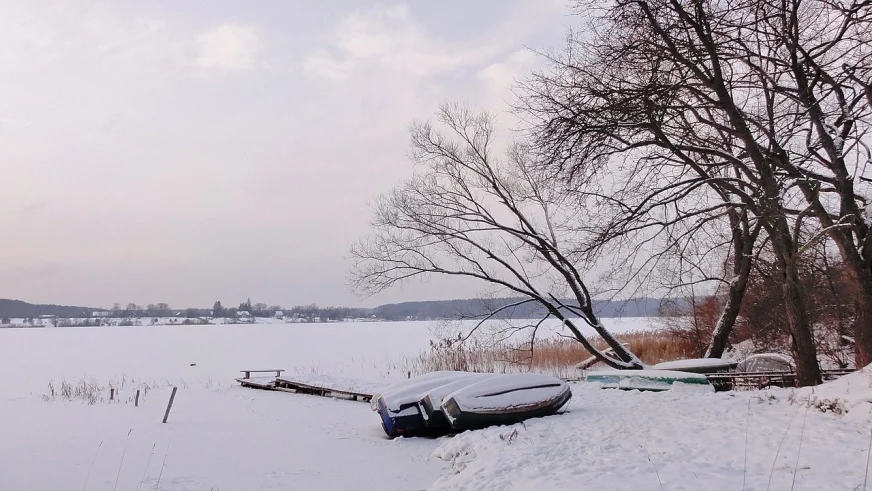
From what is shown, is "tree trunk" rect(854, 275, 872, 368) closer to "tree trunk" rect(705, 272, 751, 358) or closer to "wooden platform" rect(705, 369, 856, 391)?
"wooden platform" rect(705, 369, 856, 391)

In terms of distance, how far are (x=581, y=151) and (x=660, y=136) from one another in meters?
1.40

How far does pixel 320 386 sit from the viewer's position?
17.9 m

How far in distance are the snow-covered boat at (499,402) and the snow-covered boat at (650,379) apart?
1.85 metres

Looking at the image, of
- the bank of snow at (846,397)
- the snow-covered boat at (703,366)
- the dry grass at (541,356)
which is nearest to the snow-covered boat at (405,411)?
the snow-covered boat at (703,366)

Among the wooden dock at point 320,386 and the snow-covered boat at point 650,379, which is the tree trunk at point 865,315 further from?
the wooden dock at point 320,386

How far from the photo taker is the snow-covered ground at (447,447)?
5262 mm

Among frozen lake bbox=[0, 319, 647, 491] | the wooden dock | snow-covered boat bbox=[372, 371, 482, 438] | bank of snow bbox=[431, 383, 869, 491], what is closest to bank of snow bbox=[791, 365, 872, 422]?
bank of snow bbox=[431, 383, 869, 491]

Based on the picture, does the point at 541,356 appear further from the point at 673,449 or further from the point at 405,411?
the point at 673,449

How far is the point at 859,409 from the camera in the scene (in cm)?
638

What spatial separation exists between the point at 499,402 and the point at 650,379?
3391mm

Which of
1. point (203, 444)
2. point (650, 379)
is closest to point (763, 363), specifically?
point (650, 379)

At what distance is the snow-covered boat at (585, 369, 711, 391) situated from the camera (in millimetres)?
10703

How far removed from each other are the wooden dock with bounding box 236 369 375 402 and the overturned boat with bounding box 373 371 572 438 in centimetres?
567

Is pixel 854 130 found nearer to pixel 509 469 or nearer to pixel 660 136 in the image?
pixel 660 136
